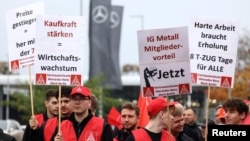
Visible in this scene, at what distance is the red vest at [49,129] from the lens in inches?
502

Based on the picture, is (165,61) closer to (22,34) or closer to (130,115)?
(130,115)

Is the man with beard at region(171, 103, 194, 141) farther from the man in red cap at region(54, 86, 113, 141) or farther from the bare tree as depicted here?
the bare tree

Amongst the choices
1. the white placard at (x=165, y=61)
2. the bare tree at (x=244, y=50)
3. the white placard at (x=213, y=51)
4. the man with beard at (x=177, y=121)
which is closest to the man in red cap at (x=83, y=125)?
the white placard at (x=165, y=61)

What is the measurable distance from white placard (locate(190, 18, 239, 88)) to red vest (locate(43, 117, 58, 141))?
1.86 m

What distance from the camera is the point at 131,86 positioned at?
81.1m

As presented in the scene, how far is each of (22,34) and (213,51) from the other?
2.60 meters

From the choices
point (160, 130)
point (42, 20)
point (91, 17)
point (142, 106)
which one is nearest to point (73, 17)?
point (42, 20)

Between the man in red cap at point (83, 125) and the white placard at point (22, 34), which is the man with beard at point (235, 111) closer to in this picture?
the man in red cap at point (83, 125)

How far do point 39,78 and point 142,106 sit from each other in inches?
135

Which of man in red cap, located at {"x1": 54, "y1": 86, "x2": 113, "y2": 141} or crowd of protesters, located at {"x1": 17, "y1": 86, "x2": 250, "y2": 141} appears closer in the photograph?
crowd of protesters, located at {"x1": 17, "y1": 86, "x2": 250, "y2": 141}

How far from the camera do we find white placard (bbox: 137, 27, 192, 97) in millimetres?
12266

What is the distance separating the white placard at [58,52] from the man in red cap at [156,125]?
61.9 inches

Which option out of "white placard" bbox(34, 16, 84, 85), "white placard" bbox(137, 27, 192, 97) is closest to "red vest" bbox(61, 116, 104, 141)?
"white placard" bbox(137, 27, 192, 97)

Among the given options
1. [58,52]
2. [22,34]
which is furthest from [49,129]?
[22,34]
